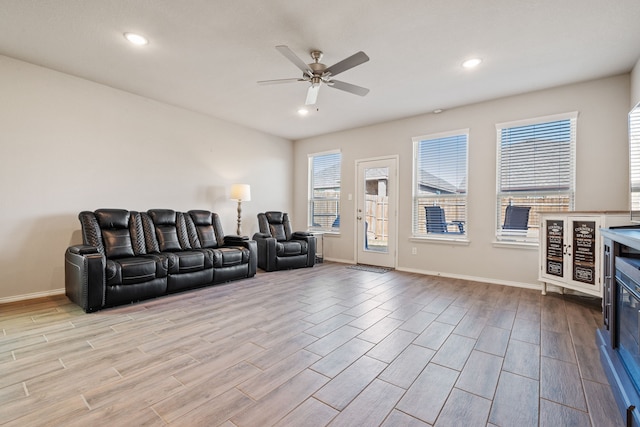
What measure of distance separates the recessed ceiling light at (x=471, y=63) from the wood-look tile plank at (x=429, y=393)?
10.1ft

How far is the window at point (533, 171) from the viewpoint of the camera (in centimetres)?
385

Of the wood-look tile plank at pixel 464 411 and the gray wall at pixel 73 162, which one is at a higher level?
the gray wall at pixel 73 162

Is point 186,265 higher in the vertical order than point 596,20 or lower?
lower

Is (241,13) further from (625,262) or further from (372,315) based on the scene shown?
(625,262)

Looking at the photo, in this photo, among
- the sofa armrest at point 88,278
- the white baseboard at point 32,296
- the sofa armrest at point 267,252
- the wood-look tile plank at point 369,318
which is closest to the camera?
the wood-look tile plank at point 369,318

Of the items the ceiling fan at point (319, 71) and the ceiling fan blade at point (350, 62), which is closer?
the ceiling fan blade at point (350, 62)

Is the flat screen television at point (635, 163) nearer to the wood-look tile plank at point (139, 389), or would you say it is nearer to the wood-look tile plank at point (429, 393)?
the wood-look tile plank at point (429, 393)

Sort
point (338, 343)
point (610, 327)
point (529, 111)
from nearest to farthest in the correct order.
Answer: point (610, 327) < point (338, 343) < point (529, 111)

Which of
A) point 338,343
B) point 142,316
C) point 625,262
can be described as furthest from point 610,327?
point 142,316

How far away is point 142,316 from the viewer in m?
2.93

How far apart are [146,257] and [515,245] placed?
4.91 m

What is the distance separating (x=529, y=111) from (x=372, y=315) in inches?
140

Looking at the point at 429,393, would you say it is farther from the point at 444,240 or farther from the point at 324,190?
the point at 324,190

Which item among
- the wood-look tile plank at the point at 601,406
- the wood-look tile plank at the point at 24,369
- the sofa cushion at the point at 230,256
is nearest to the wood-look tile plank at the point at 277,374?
the wood-look tile plank at the point at 24,369
